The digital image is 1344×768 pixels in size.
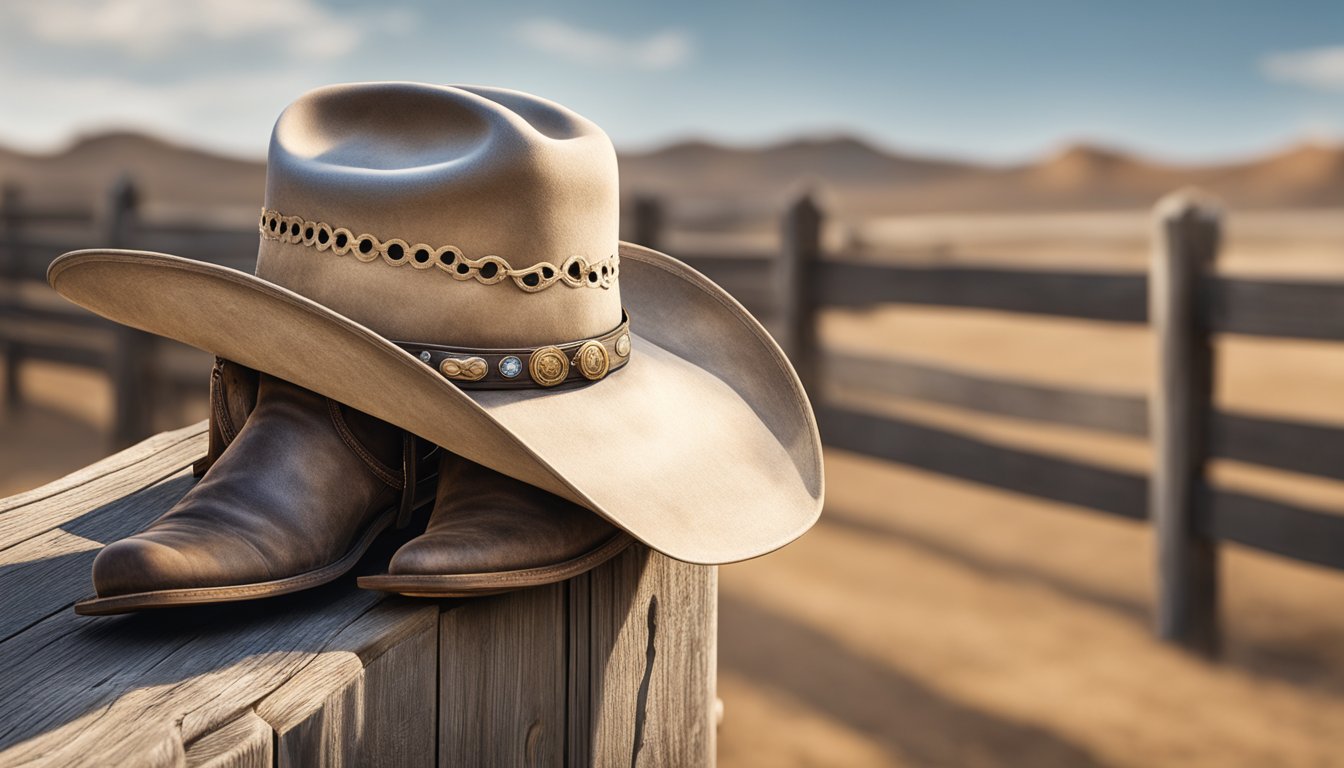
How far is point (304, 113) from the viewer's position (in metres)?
1.26

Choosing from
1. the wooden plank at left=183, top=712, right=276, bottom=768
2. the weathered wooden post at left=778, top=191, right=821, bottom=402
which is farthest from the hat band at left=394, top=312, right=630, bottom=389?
the weathered wooden post at left=778, top=191, right=821, bottom=402

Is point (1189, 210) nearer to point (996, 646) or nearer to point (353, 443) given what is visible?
point (996, 646)

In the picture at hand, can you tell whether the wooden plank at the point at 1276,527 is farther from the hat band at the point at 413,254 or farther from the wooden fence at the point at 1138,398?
the hat band at the point at 413,254

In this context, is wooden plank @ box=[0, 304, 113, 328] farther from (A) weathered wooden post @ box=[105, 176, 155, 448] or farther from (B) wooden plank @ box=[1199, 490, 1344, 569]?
(B) wooden plank @ box=[1199, 490, 1344, 569]

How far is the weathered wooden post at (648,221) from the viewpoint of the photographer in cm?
604

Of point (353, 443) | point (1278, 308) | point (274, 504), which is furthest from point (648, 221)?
point (274, 504)

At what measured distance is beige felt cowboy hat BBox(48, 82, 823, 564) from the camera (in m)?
1.02

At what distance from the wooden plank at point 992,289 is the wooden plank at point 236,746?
3.72 metres

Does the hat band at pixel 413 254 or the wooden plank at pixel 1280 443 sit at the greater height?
the hat band at pixel 413 254

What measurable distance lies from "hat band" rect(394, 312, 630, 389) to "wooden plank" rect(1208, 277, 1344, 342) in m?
3.10

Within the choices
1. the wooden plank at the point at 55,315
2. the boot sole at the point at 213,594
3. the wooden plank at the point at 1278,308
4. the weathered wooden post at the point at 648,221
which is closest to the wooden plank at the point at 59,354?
the wooden plank at the point at 55,315

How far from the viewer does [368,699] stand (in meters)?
0.99

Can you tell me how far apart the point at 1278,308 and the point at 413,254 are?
337 centimetres

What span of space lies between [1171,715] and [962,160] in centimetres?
Result: 6714
